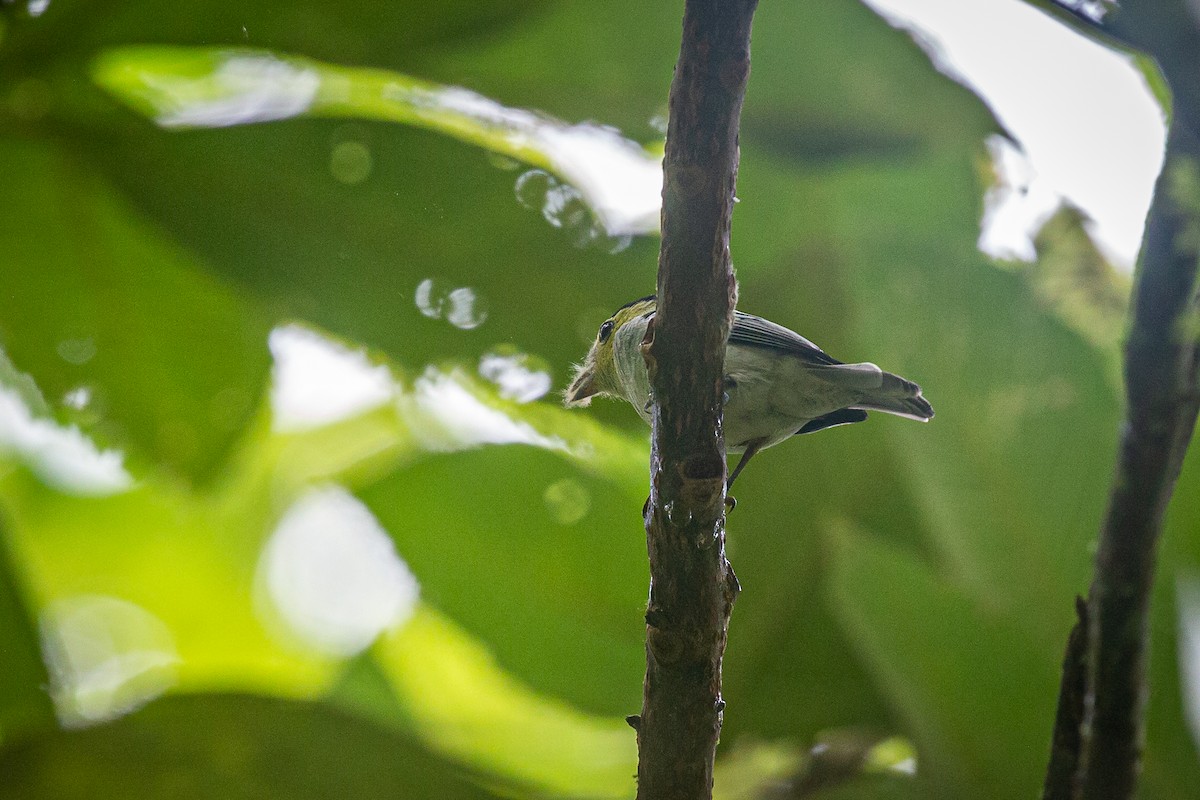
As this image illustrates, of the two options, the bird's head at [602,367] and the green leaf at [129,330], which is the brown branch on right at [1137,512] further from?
the green leaf at [129,330]

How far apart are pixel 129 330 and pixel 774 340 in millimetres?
A: 1380

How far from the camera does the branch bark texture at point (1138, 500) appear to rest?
2.86ft

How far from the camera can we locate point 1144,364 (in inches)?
38.3

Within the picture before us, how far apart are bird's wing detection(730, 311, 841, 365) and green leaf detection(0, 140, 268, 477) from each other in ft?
3.62

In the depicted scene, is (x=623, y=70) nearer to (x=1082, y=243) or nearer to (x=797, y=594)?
(x=1082, y=243)

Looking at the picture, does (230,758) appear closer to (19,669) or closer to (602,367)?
Result: (19,669)

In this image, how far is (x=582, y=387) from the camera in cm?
150

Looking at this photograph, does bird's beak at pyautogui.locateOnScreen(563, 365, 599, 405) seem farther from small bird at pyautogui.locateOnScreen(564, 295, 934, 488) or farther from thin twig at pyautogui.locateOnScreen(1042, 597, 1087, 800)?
thin twig at pyautogui.locateOnScreen(1042, 597, 1087, 800)

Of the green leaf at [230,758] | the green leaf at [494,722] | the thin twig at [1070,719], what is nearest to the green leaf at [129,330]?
the green leaf at [230,758]

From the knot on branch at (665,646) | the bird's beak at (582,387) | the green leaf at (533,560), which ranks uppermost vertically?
the knot on branch at (665,646)

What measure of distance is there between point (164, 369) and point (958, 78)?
5.29 feet

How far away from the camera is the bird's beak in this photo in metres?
1.49

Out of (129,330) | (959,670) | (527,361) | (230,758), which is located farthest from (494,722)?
(129,330)

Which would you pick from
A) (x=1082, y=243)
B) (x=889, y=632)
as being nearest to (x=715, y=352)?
(x=1082, y=243)
